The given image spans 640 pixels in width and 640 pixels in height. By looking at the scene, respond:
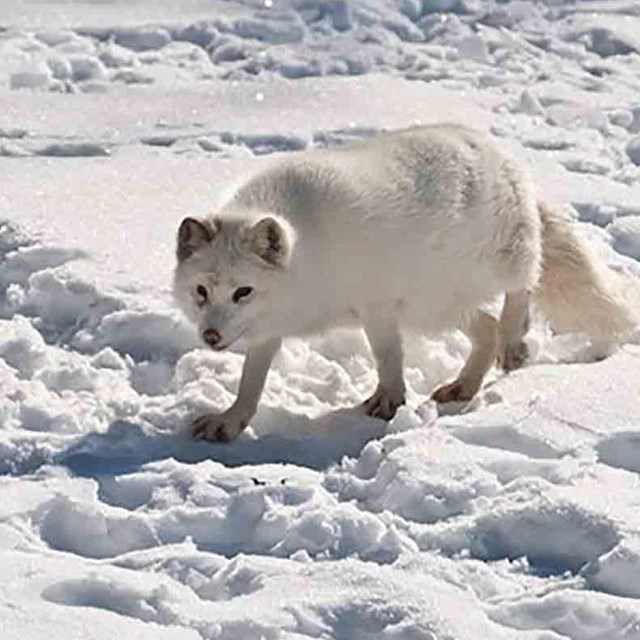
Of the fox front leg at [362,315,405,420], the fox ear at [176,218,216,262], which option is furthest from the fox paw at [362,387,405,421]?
the fox ear at [176,218,216,262]

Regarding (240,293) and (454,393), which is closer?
(240,293)

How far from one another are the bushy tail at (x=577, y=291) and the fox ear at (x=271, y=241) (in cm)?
118

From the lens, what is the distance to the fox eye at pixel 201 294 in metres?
5.46

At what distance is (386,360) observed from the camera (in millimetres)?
5711

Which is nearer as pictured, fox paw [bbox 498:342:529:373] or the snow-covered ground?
the snow-covered ground

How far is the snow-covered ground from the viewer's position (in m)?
4.24

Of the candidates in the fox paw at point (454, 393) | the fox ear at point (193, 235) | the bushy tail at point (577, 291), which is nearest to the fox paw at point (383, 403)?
the fox paw at point (454, 393)

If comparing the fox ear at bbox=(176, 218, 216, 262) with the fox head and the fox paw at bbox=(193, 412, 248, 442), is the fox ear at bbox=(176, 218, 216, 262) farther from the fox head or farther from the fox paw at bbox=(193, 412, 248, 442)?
the fox paw at bbox=(193, 412, 248, 442)

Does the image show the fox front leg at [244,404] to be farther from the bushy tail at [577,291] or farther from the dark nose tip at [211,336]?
the bushy tail at [577,291]

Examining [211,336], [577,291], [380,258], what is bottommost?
[577,291]

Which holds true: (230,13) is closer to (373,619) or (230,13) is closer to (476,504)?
(476,504)

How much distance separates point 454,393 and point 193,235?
0.94 metres

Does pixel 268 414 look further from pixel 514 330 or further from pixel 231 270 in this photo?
pixel 514 330

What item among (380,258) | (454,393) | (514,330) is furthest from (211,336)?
(514,330)
